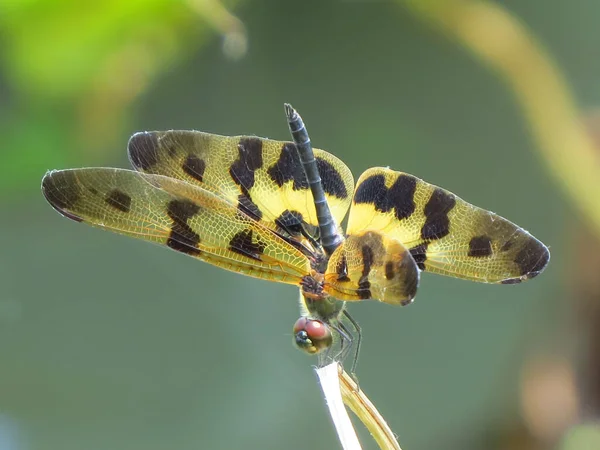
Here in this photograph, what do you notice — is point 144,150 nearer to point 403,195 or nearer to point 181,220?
point 181,220

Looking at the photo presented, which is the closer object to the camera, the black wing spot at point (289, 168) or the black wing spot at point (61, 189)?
the black wing spot at point (61, 189)

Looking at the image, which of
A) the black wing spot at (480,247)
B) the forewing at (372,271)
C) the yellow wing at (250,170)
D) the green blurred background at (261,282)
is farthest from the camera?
the green blurred background at (261,282)

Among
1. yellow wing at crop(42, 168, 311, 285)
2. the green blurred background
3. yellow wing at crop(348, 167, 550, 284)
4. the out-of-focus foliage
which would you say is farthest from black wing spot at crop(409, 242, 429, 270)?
the green blurred background

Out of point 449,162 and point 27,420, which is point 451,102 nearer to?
point 449,162

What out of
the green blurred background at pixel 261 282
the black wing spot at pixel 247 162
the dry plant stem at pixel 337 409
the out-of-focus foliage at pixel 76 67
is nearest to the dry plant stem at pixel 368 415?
the dry plant stem at pixel 337 409

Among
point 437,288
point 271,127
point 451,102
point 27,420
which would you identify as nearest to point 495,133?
point 451,102

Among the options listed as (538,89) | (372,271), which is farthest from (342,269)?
(538,89)

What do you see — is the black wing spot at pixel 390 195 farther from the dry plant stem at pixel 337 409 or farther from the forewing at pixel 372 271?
the dry plant stem at pixel 337 409

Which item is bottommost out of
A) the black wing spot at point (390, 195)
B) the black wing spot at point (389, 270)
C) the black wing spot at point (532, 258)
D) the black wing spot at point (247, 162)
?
the black wing spot at point (247, 162)
